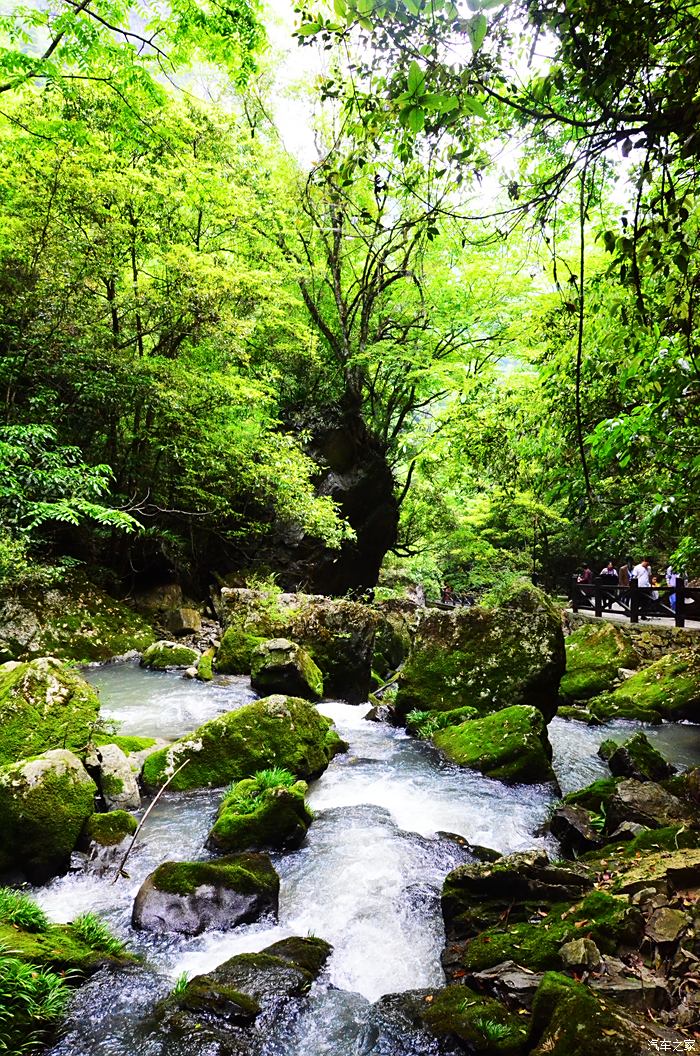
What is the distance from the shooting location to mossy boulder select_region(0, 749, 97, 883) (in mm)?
5062

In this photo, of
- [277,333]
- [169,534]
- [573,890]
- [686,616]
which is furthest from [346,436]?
[573,890]

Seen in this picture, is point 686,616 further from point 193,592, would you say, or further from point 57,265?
point 57,265

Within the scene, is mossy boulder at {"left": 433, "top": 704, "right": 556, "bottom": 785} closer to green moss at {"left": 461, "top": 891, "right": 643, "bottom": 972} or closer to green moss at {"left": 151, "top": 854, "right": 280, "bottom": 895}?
green moss at {"left": 461, "top": 891, "right": 643, "bottom": 972}

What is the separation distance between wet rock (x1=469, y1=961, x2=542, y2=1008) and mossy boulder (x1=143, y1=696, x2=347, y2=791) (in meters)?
3.94

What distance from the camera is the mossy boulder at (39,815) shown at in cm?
506

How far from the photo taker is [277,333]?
1941 cm

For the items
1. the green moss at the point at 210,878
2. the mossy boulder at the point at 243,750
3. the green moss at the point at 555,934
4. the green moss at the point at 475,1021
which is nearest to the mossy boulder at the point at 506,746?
the mossy boulder at the point at 243,750

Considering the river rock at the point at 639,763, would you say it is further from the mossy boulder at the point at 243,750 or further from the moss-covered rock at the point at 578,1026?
the moss-covered rock at the point at 578,1026

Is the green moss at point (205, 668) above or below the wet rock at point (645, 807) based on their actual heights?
below

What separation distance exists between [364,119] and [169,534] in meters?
15.1

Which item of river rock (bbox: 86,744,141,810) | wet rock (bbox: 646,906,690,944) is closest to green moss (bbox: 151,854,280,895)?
river rock (bbox: 86,744,141,810)

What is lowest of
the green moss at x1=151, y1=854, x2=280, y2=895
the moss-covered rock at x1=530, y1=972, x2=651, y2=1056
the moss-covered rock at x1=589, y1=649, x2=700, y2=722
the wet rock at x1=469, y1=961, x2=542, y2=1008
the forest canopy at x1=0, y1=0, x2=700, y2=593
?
the moss-covered rock at x1=589, y1=649, x2=700, y2=722

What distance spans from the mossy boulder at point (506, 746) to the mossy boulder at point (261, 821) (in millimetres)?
3233

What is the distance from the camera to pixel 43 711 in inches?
263
